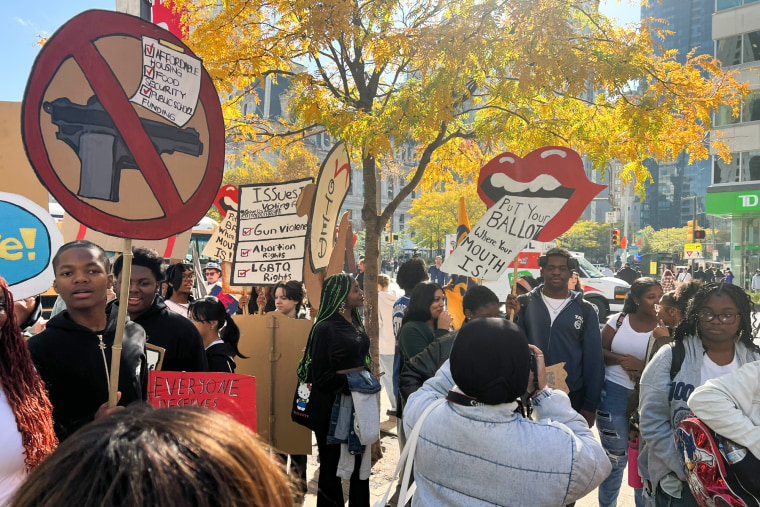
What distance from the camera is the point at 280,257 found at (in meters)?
4.77

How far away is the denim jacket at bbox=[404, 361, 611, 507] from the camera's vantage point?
1717mm

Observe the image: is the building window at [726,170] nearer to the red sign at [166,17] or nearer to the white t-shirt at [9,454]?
the red sign at [166,17]

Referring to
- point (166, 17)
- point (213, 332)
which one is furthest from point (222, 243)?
point (166, 17)

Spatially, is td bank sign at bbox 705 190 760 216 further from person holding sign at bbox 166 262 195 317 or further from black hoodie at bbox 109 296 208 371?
black hoodie at bbox 109 296 208 371

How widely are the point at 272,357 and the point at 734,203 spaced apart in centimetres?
2767

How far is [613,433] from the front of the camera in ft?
12.8

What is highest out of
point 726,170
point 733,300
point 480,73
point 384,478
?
point 726,170

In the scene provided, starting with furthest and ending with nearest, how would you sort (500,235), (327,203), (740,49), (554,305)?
1. (740,49)
2. (327,203)
3. (500,235)
4. (554,305)

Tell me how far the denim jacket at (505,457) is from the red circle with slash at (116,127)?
151 centimetres

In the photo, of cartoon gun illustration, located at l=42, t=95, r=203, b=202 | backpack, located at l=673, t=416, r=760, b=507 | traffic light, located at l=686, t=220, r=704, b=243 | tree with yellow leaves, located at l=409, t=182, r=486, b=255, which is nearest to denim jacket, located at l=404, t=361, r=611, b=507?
backpack, located at l=673, t=416, r=760, b=507

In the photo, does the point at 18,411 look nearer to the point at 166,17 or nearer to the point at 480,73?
the point at 480,73

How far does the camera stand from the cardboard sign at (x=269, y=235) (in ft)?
15.5

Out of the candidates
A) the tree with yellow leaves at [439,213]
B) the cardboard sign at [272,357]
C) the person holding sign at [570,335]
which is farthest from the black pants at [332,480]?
→ the tree with yellow leaves at [439,213]

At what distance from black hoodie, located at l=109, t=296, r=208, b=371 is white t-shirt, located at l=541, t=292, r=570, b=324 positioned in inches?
92.6
